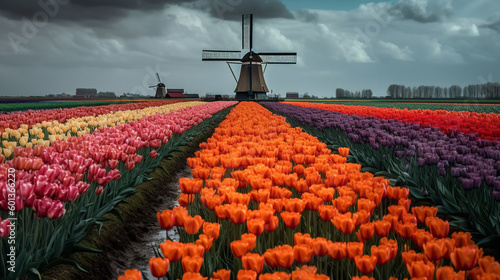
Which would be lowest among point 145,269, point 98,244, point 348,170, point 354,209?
point 145,269

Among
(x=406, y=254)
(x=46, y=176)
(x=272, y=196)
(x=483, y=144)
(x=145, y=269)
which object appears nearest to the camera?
(x=406, y=254)

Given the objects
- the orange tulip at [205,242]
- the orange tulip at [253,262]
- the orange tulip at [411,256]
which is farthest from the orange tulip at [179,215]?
the orange tulip at [411,256]

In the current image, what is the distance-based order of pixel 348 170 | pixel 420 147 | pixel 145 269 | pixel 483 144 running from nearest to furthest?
1. pixel 145 269
2. pixel 348 170
3. pixel 420 147
4. pixel 483 144

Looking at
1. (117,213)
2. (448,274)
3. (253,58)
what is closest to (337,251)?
(448,274)

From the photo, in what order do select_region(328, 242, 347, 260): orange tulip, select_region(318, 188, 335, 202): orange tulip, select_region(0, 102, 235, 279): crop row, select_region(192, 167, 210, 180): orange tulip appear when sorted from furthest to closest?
select_region(192, 167, 210, 180): orange tulip < select_region(318, 188, 335, 202): orange tulip < select_region(0, 102, 235, 279): crop row < select_region(328, 242, 347, 260): orange tulip

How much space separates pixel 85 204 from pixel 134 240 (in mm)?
1135

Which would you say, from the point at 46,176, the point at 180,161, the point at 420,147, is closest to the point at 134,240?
Answer: the point at 46,176

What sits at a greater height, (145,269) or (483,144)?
(483,144)

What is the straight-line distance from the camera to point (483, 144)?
242 inches

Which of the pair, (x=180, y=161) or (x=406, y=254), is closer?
(x=406, y=254)

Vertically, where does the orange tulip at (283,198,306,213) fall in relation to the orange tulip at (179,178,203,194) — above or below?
below

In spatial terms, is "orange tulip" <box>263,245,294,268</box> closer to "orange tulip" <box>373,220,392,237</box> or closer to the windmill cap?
"orange tulip" <box>373,220,392,237</box>

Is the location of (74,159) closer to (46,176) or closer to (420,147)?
(46,176)

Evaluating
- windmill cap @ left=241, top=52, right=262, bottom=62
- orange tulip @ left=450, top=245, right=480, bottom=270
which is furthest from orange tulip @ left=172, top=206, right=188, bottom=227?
windmill cap @ left=241, top=52, right=262, bottom=62
